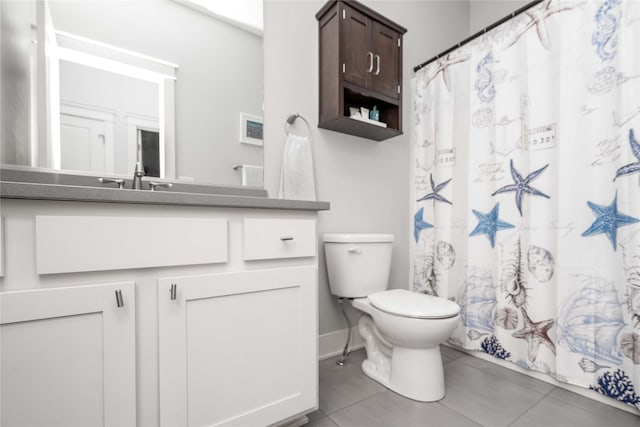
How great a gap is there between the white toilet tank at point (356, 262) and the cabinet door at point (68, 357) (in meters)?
0.99

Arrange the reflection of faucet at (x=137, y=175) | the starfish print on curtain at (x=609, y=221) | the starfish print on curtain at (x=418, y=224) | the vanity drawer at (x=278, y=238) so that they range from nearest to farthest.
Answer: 1. the vanity drawer at (x=278, y=238)
2. the reflection of faucet at (x=137, y=175)
3. the starfish print on curtain at (x=609, y=221)
4. the starfish print on curtain at (x=418, y=224)

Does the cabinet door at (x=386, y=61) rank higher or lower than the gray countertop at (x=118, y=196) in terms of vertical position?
higher

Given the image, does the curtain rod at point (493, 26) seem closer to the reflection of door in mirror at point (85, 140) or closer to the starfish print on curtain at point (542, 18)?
the starfish print on curtain at point (542, 18)

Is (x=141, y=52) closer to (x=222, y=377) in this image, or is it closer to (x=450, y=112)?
(x=222, y=377)

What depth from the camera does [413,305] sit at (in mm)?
1319

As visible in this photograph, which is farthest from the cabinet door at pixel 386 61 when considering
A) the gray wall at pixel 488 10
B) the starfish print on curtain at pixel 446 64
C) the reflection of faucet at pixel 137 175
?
the reflection of faucet at pixel 137 175

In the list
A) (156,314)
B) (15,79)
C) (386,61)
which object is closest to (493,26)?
(386,61)

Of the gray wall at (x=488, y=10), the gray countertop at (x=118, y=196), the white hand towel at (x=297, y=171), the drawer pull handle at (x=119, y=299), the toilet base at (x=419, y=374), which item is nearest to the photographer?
the gray countertop at (x=118, y=196)

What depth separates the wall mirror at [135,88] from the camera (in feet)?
3.57

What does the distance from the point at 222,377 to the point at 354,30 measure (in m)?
1.64

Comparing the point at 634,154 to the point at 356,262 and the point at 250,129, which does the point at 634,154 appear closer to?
the point at 356,262

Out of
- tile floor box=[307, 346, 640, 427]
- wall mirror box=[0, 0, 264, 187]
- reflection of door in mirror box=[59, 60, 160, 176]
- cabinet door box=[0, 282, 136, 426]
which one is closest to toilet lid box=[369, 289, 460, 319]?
tile floor box=[307, 346, 640, 427]

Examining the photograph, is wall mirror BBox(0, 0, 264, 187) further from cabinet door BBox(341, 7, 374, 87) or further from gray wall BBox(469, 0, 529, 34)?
gray wall BBox(469, 0, 529, 34)

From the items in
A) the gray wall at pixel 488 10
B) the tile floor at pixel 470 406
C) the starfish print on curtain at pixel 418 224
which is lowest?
the tile floor at pixel 470 406
